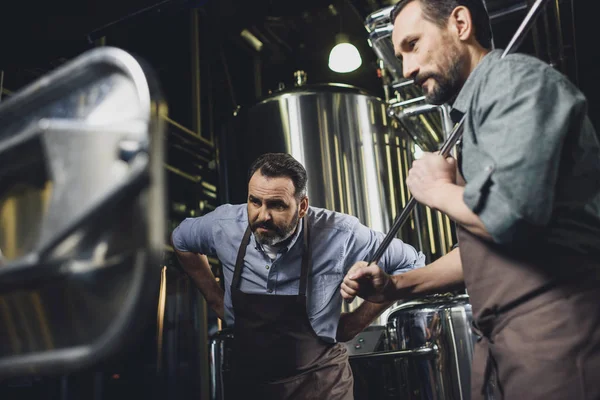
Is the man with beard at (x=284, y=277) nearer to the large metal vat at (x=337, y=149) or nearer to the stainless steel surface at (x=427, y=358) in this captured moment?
the stainless steel surface at (x=427, y=358)

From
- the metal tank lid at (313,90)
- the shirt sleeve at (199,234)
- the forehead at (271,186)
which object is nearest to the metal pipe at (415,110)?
the metal tank lid at (313,90)

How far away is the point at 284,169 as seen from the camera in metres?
2.45

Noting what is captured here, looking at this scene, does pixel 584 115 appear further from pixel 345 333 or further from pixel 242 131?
pixel 242 131

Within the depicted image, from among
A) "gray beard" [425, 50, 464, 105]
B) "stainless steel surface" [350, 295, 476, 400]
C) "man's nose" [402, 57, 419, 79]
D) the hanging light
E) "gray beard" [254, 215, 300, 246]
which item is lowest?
"stainless steel surface" [350, 295, 476, 400]

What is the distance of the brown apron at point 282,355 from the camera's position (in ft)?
6.75

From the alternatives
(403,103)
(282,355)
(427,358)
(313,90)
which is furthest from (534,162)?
(313,90)

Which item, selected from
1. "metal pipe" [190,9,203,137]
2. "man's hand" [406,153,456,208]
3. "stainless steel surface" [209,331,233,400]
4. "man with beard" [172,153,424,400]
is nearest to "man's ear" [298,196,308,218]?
"man with beard" [172,153,424,400]

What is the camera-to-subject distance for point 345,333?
2.33 meters

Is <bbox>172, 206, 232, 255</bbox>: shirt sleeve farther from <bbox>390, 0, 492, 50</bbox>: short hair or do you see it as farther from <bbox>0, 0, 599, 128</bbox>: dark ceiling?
<bbox>390, 0, 492, 50</bbox>: short hair

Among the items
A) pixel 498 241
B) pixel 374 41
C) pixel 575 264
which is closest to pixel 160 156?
pixel 498 241

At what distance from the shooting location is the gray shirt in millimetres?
941

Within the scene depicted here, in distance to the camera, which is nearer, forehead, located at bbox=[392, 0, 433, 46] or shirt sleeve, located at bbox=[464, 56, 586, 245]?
shirt sleeve, located at bbox=[464, 56, 586, 245]

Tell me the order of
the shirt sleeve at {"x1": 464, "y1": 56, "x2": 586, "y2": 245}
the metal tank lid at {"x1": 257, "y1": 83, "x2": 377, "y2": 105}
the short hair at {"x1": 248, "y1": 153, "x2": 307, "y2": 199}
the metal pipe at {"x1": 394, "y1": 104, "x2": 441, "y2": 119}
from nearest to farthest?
the shirt sleeve at {"x1": 464, "y1": 56, "x2": 586, "y2": 245} → the short hair at {"x1": 248, "y1": 153, "x2": 307, "y2": 199} → the metal pipe at {"x1": 394, "y1": 104, "x2": 441, "y2": 119} → the metal tank lid at {"x1": 257, "y1": 83, "x2": 377, "y2": 105}

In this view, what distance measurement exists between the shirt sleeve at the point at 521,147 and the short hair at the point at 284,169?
1.44 meters
